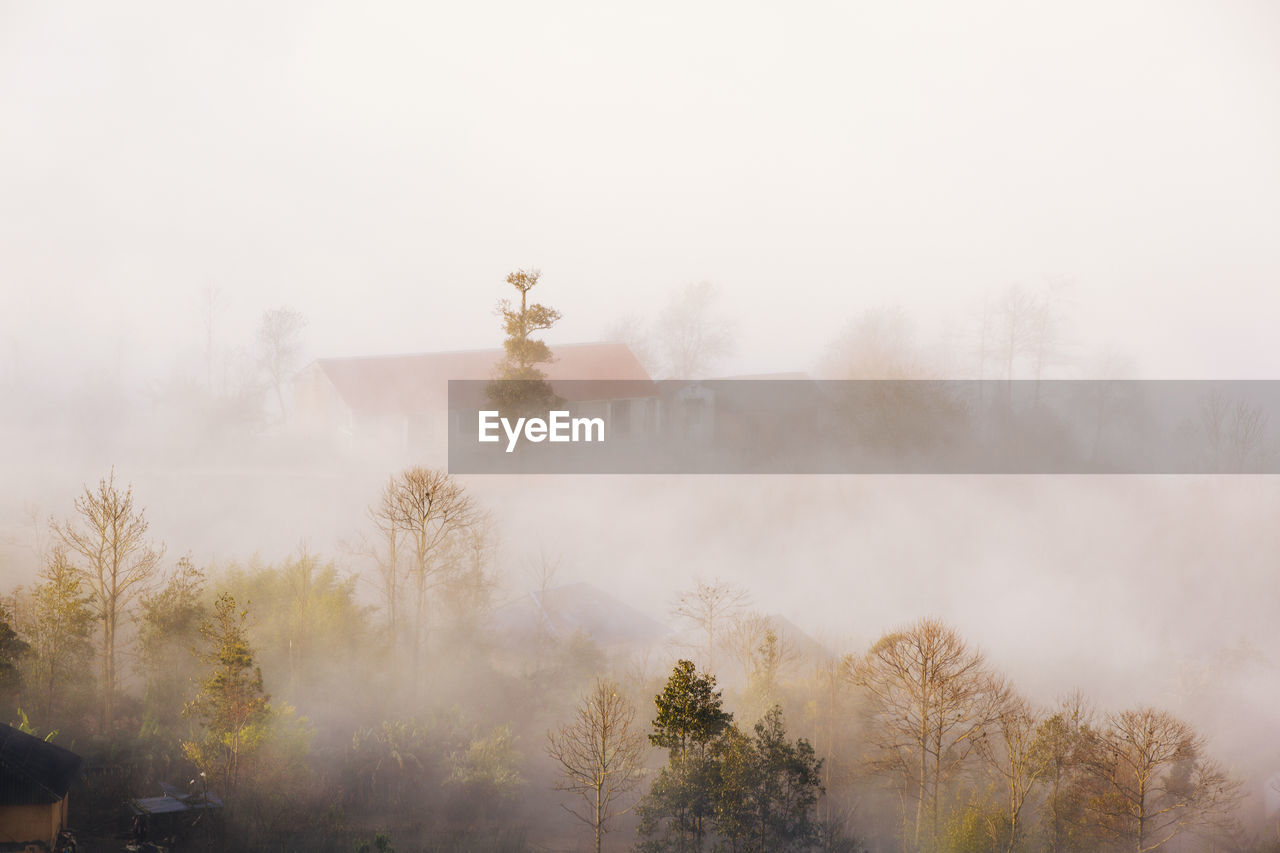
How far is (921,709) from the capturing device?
26156mm

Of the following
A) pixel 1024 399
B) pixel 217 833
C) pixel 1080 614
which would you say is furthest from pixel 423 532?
pixel 1024 399

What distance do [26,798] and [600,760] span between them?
13.1 meters

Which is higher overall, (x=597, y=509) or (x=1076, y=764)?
(x=597, y=509)

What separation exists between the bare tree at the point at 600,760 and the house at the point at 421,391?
20382mm

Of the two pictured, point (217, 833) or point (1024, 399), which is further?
point (1024, 399)

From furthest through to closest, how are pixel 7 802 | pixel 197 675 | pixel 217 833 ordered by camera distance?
1. pixel 197 675
2. pixel 217 833
3. pixel 7 802

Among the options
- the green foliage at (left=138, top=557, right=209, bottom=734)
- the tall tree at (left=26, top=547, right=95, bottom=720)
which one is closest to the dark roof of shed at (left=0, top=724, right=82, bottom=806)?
the green foliage at (left=138, top=557, right=209, bottom=734)

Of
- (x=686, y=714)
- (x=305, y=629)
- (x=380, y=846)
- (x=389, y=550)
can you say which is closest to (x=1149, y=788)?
(x=686, y=714)

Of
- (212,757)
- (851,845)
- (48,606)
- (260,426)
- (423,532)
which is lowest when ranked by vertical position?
(851,845)

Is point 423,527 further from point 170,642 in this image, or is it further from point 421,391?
point 421,391

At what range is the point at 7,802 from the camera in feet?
65.0

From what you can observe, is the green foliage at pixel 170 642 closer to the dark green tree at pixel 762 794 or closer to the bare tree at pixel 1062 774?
the dark green tree at pixel 762 794

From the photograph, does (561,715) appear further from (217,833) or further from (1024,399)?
(1024,399)

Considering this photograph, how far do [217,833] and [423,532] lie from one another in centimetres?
1120
